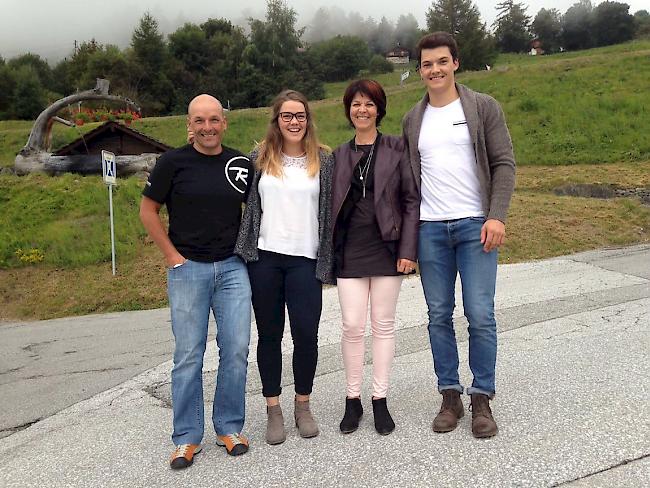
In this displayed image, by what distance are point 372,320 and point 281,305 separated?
0.52 meters

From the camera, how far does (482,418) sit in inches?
121

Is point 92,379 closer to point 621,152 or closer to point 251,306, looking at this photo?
point 251,306

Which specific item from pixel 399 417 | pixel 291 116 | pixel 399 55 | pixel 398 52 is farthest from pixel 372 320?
pixel 398 52

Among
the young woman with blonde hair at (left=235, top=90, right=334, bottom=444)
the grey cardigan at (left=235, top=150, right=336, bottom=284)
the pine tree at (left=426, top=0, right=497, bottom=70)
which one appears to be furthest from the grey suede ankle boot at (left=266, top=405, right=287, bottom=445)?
the pine tree at (left=426, top=0, right=497, bottom=70)

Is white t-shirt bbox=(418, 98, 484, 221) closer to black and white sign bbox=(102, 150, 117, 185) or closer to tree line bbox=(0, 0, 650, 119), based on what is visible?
black and white sign bbox=(102, 150, 117, 185)

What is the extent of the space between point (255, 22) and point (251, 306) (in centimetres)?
6897

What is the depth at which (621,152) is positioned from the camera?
1828cm

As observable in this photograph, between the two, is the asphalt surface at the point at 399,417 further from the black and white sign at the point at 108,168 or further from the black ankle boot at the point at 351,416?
the black and white sign at the point at 108,168

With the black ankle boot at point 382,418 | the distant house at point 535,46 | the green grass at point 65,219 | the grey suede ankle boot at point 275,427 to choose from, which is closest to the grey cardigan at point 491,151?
the black ankle boot at point 382,418

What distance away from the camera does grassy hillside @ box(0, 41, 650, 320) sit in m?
10.1

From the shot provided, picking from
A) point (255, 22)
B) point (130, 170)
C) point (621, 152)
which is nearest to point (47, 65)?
point (255, 22)

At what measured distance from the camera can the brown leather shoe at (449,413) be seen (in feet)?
10.3

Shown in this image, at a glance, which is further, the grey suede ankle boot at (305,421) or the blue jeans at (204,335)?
the grey suede ankle boot at (305,421)

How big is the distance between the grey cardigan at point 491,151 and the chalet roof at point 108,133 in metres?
14.6
